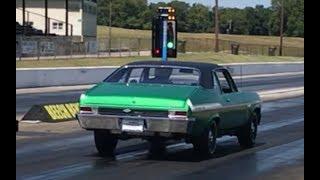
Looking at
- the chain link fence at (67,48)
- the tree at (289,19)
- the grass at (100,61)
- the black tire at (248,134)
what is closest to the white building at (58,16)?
the chain link fence at (67,48)

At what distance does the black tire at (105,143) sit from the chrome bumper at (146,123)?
447 mm

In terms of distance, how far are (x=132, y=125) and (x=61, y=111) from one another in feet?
23.3

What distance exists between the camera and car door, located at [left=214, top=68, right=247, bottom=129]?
39.0 feet

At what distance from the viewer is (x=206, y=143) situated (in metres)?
11.2

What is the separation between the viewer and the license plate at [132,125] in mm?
10469

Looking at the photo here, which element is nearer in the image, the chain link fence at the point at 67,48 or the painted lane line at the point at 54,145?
the painted lane line at the point at 54,145

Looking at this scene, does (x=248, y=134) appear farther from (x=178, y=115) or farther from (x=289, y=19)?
(x=289, y=19)

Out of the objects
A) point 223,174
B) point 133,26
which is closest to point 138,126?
point 223,174

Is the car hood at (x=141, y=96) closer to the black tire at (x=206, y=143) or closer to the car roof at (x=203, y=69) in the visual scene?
the car roof at (x=203, y=69)

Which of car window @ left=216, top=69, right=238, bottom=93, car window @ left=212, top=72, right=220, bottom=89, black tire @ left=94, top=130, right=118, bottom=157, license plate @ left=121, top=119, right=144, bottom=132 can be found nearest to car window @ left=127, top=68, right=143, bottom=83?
black tire @ left=94, top=130, right=118, bottom=157

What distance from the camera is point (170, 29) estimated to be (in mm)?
20984

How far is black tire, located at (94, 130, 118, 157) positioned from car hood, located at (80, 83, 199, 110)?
0.67 m

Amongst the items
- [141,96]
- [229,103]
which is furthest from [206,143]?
[141,96]
